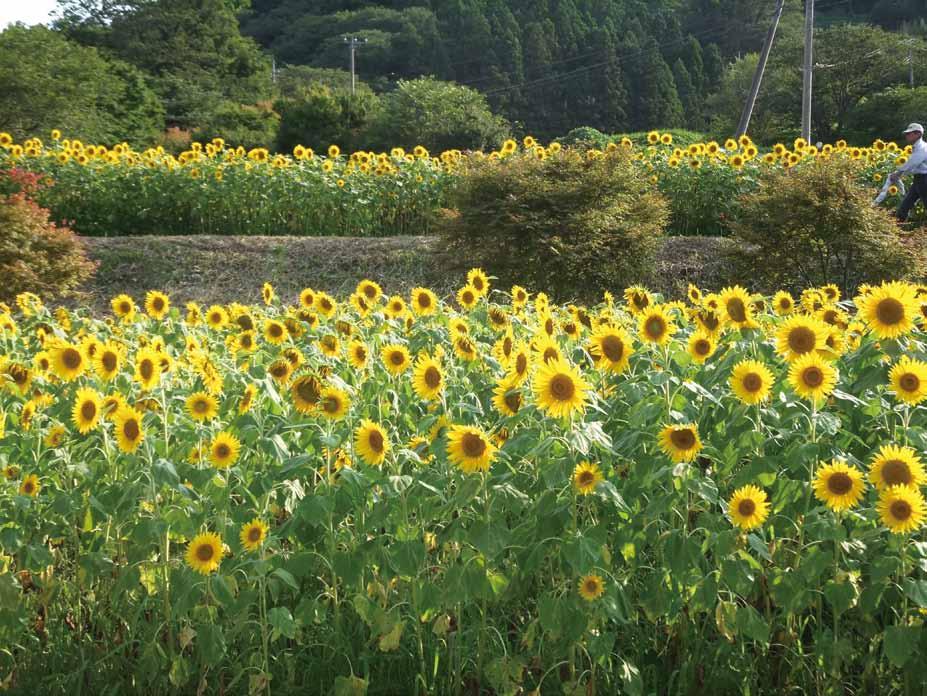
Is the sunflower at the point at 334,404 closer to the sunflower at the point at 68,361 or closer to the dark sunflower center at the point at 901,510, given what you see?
the sunflower at the point at 68,361

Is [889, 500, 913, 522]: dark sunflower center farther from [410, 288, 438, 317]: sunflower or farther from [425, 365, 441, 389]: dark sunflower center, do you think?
[410, 288, 438, 317]: sunflower

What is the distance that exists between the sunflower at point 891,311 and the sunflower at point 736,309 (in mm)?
354

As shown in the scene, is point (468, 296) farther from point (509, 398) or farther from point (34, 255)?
point (34, 255)

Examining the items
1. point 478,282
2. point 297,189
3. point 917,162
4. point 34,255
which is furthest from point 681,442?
point 297,189

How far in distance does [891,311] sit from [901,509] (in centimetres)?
65

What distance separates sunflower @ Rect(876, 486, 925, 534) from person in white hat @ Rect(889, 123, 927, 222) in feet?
32.2

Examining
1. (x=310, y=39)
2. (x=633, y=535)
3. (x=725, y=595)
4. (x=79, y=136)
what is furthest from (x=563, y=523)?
(x=310, y=39)

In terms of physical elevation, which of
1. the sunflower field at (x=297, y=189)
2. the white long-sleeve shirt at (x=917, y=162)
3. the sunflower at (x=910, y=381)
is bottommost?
the sunflower field at (x=297, y=189)

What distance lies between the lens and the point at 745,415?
259 centimetres

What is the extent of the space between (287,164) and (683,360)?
10.4 meters

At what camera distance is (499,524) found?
2.39m

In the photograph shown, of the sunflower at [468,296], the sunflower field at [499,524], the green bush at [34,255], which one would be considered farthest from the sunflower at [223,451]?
the green bush at [34,255]

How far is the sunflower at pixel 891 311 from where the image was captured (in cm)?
262

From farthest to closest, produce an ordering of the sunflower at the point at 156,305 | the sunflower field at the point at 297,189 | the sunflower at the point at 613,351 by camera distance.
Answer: the sunflower field at the point at 297,189 < the sunflower at the point at 156,305 < the sunflower at the point at 613,351
